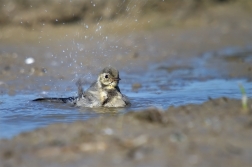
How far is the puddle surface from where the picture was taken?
7.66 m

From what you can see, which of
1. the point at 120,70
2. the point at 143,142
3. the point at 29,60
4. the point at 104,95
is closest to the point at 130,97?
the point at 104,95

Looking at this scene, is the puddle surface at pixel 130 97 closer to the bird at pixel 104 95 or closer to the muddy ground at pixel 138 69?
the bird at pixel 104 95

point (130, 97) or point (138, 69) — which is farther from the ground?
point (138, 69)

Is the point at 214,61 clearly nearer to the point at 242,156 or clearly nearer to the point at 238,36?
the point at 238,36

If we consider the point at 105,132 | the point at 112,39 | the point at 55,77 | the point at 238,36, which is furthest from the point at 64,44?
the point at 105,132

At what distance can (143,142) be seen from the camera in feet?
16.8

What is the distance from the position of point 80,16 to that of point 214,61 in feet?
14.6

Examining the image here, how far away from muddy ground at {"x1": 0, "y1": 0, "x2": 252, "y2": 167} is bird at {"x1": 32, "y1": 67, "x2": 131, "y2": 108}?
1.92 m

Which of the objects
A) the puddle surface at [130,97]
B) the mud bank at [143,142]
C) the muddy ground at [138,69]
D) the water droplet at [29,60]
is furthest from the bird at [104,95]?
the water droplet at [29,60]

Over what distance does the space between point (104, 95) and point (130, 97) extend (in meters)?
0.97

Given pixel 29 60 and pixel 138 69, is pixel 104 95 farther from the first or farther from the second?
pixel 29 60

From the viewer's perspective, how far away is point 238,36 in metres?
16.1

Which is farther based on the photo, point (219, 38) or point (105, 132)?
point (219, 38)

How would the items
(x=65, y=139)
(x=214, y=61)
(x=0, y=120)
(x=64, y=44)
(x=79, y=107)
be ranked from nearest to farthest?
(x=65, y=139) → (x=0, y=120) → (x=79, y=107) → (x=214, y=61) → (x=64, y=44)
